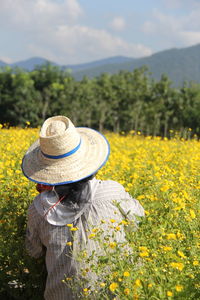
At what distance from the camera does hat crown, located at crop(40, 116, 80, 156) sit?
7.36 feet

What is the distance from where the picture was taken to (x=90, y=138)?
2.55 metres

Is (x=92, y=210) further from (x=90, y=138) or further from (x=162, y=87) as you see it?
(x=162, y=87)

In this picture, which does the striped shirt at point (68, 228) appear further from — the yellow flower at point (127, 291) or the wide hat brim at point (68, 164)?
the yellow flower at point (127, 291)

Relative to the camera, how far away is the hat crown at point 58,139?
224cm

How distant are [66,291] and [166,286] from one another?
80cm

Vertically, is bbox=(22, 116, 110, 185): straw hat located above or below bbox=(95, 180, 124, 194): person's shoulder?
above

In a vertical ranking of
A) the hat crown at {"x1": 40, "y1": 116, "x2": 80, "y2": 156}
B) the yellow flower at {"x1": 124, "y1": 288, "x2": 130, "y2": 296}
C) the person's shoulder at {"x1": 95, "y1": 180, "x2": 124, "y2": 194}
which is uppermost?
the hat crown at {"x1": 40, "y1": 116, "x2": 80, "y2": 156}

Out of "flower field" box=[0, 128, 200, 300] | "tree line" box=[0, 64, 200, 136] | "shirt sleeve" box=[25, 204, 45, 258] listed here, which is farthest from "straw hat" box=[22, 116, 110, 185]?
"tree line" box=[0, 64, 200, 136]

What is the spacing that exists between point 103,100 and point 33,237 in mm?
38930

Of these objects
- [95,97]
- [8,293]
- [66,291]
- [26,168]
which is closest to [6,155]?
[8,293]

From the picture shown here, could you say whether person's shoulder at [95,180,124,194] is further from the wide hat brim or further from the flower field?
the flower field

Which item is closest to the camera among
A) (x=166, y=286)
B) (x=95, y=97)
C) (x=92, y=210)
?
(x=166, y=286)

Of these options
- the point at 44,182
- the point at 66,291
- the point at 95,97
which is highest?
the point at 44,182

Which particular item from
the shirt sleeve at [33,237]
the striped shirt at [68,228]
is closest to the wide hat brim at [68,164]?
the striped shirt at [68,228]
